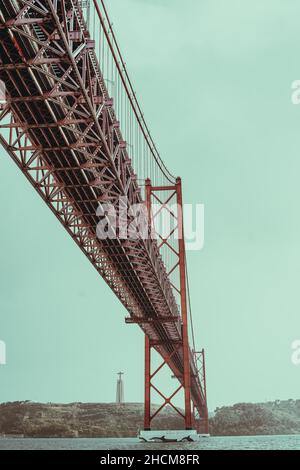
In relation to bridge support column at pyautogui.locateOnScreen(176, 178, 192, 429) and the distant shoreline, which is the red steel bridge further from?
the distant shoreline

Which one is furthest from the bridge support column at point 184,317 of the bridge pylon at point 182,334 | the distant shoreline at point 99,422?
the distant shoreline at point 99,422

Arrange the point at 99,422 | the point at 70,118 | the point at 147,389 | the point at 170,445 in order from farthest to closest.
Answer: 1. the point at 99,422
2. the point at 147,389
3. the point at 170,445
4. the point at 70,118

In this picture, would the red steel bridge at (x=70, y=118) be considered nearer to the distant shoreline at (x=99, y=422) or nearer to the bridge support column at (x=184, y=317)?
the bridge support column at (x=184, y=317)

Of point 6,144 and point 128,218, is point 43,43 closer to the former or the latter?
point 6,144

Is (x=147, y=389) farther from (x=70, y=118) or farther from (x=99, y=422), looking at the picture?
(x=99, y=422)

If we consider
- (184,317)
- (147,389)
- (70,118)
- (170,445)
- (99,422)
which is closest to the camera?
(70,118)

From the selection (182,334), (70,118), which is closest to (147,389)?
(182,334)

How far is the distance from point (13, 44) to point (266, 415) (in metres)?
167

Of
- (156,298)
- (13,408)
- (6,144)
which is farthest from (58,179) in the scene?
(13,408)

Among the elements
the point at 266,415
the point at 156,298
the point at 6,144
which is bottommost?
the point at 266,415

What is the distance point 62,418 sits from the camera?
143000mm

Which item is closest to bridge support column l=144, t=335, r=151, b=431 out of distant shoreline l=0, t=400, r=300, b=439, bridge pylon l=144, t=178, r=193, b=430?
bridge pylon l=144, t=178, r=193, b=430

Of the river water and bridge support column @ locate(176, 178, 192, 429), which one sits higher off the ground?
bridge support column @ locate(176, 178, 192, 429)

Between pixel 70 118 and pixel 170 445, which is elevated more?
pixel 70 118
